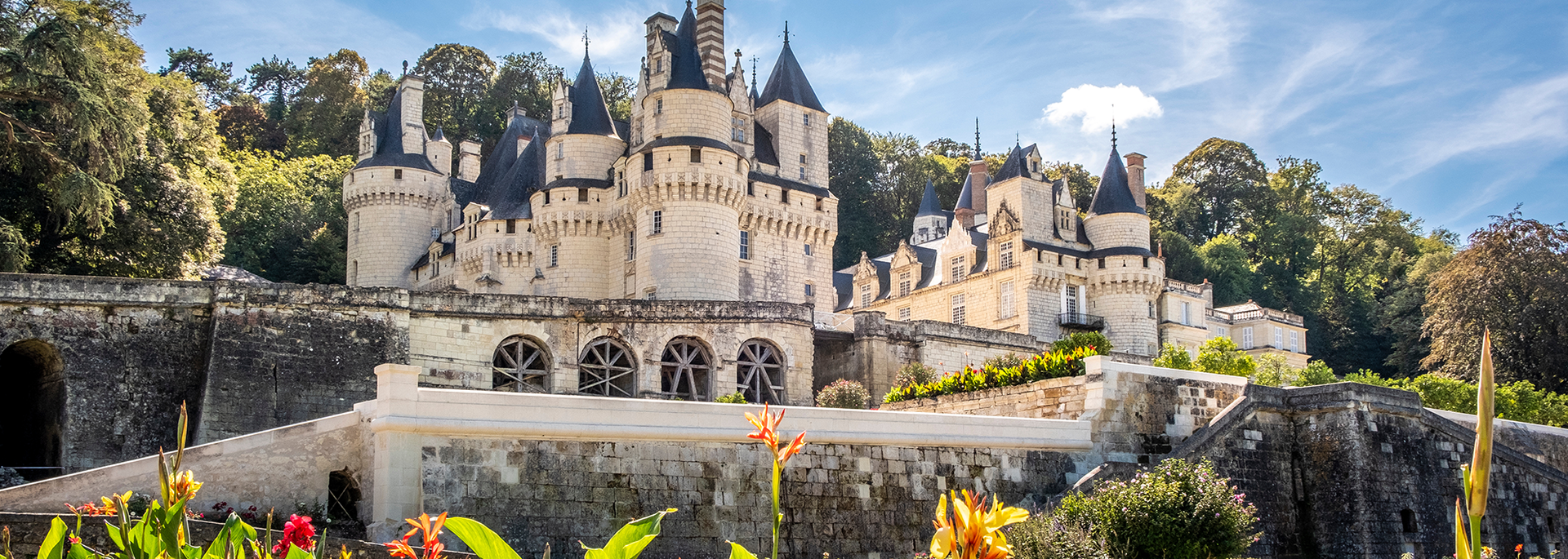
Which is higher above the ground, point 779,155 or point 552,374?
point 779,155

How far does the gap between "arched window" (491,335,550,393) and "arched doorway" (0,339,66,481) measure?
8.01 m

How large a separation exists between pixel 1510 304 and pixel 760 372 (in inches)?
1050

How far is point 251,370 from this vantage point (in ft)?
80.2

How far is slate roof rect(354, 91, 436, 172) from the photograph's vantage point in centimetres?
4362

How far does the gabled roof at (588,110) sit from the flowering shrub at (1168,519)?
84.3ft

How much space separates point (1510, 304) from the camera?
4219cm

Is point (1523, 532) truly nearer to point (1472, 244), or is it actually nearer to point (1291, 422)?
point (1291, 422)

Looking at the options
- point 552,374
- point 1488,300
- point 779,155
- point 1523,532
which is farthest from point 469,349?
point 1488,300

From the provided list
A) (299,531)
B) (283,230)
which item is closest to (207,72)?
(283,230)

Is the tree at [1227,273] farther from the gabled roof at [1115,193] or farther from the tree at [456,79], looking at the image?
the tree at [456,79]

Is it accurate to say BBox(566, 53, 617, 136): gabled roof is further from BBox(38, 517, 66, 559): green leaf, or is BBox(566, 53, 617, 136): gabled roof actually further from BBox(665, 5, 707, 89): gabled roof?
BBox(38, 517, 66, 559): green leaf

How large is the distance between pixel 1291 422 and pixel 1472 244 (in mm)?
26921

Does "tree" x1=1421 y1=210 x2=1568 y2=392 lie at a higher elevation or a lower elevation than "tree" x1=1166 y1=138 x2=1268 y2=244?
lower

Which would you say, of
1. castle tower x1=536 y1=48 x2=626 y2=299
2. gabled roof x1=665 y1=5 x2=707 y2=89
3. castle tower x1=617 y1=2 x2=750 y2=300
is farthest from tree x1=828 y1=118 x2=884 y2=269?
castle tower x1=617 y1=2 x2=750 y2=300
